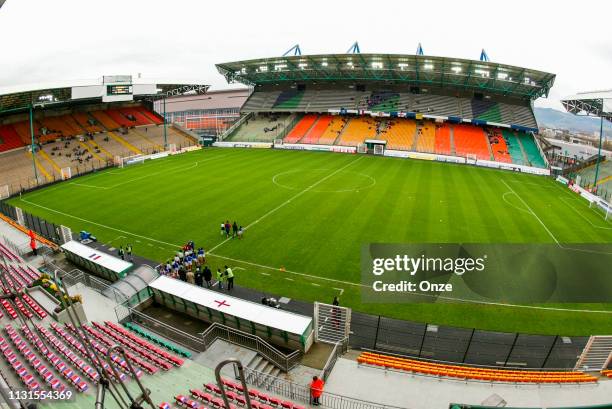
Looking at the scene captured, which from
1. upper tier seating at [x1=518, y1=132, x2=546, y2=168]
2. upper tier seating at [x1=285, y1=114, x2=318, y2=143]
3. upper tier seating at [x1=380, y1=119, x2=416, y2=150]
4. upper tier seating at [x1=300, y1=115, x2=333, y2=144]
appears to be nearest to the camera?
upper tier seating at [x1=518, y1=132, x2=546, y2=168]

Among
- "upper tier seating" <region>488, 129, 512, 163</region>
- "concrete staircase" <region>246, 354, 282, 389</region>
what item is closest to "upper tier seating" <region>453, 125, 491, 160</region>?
"upper tier seating" <region>488, 129, 512, 163</region>

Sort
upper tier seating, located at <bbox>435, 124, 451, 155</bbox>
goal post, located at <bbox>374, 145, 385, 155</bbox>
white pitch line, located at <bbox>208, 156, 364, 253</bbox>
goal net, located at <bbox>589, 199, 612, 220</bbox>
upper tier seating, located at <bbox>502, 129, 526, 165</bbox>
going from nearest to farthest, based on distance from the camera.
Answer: white pitch line, located at <bbox>208, 156, 364, 253</bbox>, goal net, located at <bbox>589, 199, 612, 220</bbox>, upper tier seating, located at <bbox>502, 129, 526, 165</bbox>, upper tier seating, located at <bbox>435, 124, 451, 155</bbox>, goal post, located at <bbox>374, 145, 385, 155</bbox>

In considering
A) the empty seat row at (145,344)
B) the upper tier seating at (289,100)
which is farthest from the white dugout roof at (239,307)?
the upper tier seating at (289,100)

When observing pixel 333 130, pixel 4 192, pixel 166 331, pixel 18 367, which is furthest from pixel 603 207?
pixel 4 192

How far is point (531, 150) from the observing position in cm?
5125

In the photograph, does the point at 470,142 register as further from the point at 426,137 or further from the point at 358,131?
the point at 358,131

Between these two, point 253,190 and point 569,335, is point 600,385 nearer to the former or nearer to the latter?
point 569,335

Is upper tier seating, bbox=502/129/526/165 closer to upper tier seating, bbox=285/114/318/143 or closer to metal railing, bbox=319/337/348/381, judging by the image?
upper tier seating, bbox=285/114/318/143

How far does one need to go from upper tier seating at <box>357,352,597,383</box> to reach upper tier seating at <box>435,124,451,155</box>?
4442 centimetres

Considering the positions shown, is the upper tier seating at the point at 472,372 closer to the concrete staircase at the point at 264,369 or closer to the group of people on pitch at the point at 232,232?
the concrete staircase at the point at 264,369

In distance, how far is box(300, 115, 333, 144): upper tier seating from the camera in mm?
60969

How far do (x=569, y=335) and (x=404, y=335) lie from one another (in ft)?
22.8

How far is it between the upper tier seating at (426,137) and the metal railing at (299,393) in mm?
48280

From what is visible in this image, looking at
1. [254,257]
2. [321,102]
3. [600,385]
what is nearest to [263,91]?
[321,102]
